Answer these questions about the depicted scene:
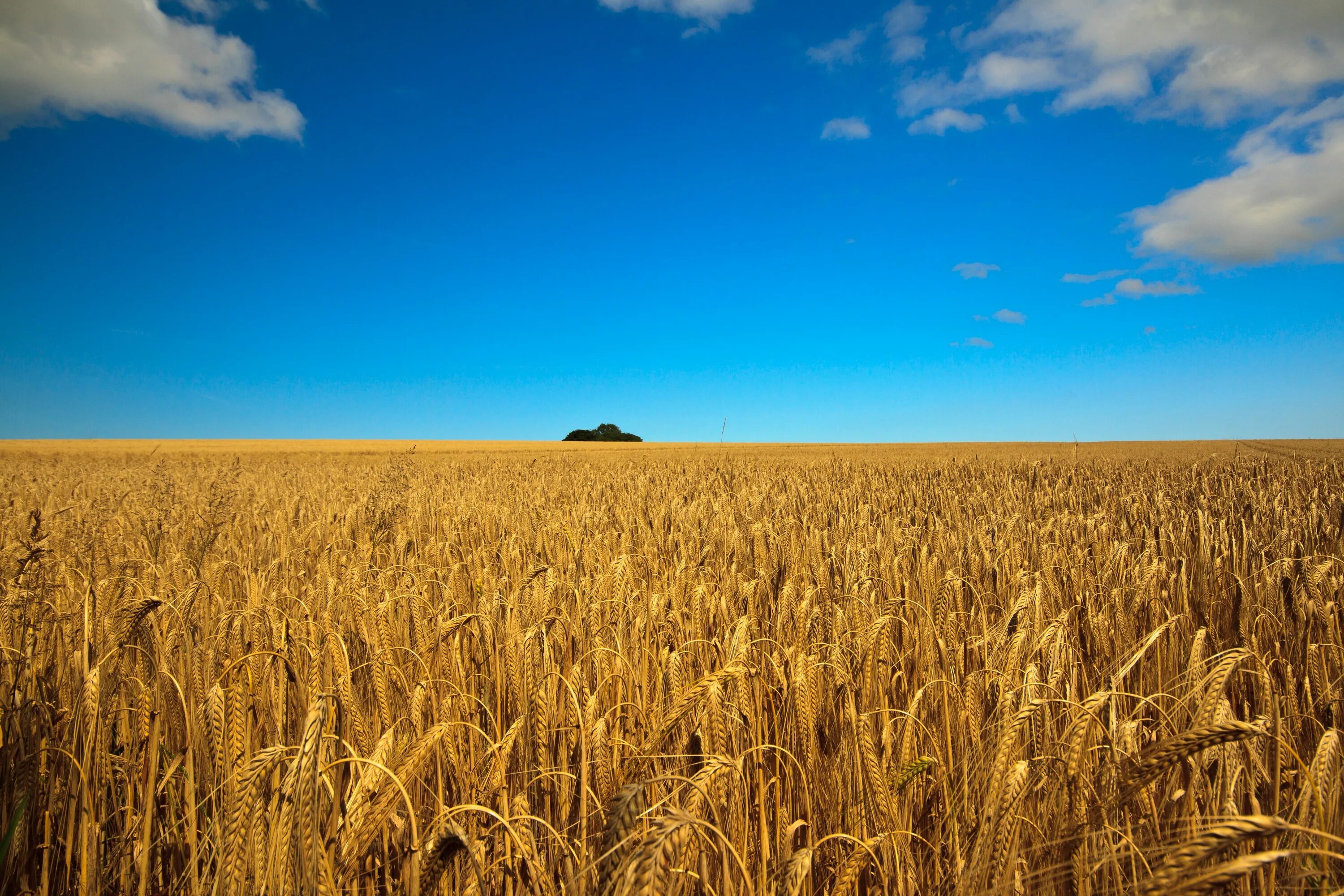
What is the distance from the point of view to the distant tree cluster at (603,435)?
75.2m

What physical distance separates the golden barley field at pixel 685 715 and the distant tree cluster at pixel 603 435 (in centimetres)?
7090

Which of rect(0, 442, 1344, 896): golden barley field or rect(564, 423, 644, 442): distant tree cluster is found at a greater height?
rect(564, 423, 644, 442): distant tree cluster

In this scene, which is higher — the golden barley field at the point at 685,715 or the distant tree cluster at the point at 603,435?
the distant tree cluster at the point at 603,435

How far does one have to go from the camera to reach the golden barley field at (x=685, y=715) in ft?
3.21

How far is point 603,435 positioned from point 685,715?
74879mm

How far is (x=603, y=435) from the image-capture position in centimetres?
7575

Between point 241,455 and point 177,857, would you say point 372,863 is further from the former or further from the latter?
point 241,455

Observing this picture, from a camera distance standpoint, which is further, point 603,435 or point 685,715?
point 603,435

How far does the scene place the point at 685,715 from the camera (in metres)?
1.35

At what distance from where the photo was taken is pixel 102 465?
1419cm

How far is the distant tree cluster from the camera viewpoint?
75188 millimetres

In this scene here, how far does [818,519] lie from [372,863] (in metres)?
3.95

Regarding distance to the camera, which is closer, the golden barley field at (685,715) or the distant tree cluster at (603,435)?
the golden barley field at (685,715)

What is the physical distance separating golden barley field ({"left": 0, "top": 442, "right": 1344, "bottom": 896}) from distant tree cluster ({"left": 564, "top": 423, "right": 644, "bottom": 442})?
70899 millimetres
